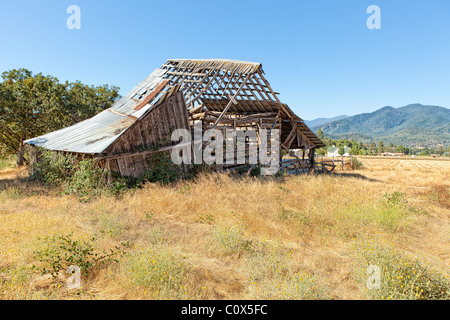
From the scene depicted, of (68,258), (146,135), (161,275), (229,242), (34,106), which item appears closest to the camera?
(161,275)

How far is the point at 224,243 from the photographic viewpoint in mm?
5492

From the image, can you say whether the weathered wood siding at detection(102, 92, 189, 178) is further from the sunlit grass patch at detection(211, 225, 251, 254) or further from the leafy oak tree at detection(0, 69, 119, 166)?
the leafy oak tree at detection(0, 69, 119, 166)

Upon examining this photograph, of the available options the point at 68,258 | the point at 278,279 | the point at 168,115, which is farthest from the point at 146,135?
the point at 278,279

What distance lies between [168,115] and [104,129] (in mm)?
3075

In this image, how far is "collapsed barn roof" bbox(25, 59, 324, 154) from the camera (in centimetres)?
1162

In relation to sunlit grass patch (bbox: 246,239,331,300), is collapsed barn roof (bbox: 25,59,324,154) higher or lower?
higher

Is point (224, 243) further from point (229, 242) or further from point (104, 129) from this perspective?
point (104, 129)

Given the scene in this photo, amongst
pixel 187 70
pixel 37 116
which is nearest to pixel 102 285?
pixel 187 70

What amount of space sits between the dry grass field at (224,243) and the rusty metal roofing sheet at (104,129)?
2.07 meters

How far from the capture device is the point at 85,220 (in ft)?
22.9

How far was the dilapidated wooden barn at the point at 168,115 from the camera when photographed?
10.4 meters

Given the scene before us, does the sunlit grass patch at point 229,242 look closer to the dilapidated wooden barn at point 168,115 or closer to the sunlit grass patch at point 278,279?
the sunlit grass patch at point 278,279

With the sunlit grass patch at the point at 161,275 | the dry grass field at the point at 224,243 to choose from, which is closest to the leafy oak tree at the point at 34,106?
the dry grass field at the point at 224,243

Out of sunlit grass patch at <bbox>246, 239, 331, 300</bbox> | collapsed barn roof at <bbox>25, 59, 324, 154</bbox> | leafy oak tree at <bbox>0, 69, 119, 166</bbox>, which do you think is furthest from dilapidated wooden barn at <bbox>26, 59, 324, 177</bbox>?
sunlit grass patch at <bbox>246, 239, 331, 300</bbox>
